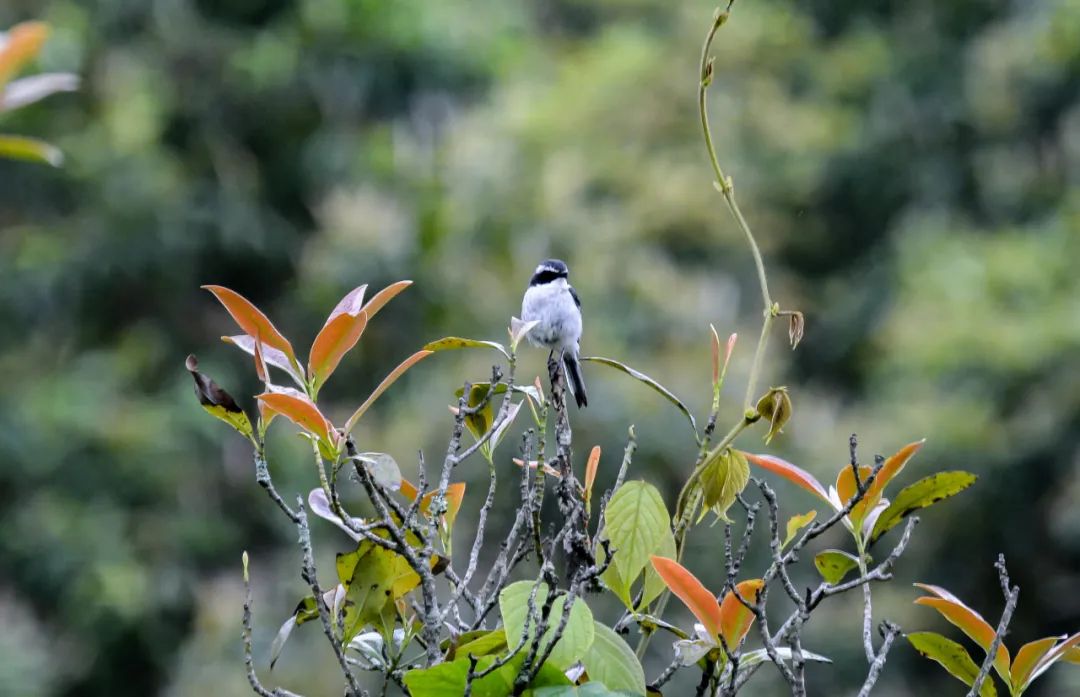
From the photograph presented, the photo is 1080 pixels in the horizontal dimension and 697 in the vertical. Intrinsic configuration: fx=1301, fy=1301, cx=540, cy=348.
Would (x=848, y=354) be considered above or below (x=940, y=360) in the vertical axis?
below

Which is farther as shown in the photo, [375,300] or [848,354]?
[848,354]

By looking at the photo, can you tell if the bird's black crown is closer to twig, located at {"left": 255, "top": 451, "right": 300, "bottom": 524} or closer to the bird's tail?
the bird's tail

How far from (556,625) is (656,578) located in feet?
0.80

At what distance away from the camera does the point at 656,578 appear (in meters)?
1.40

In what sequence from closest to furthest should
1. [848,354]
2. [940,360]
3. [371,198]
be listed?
1. [371,198]
2. [940,360]
3. [848,354]

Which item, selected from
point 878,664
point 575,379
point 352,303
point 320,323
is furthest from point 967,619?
point 320,323

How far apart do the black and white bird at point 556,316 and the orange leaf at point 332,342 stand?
2550mm

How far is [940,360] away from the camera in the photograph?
10.3 metres

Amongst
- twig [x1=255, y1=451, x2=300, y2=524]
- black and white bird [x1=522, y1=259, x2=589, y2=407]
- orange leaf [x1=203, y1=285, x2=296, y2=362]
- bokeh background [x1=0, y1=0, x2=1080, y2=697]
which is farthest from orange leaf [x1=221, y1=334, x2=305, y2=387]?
bokeh background [x1=0, y1=0, x2=1080, y2=697]

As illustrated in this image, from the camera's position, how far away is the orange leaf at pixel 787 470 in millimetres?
1324

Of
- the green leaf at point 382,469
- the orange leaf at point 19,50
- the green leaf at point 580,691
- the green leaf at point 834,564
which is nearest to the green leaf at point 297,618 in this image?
the green leaf at point 382,469

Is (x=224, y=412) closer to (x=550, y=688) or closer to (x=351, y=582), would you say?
(x=351, y=582)

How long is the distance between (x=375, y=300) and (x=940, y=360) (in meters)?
9.57

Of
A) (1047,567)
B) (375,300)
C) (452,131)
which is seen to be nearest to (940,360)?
(1047,567)
